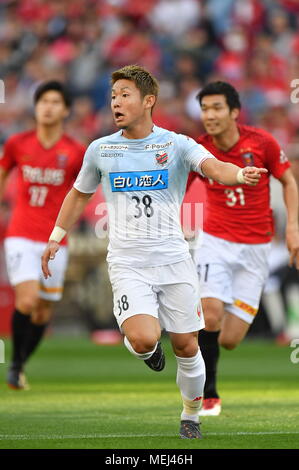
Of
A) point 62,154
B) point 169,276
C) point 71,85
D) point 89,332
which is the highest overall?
point 71,85

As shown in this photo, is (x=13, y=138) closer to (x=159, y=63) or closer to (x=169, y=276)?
(x=169, y=276)

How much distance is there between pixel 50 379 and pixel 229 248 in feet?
Answer: 12.5

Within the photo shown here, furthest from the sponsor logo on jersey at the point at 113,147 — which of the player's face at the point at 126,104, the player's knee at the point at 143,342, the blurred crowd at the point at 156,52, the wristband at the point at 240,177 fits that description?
the blurred crowd at the point at 156,52

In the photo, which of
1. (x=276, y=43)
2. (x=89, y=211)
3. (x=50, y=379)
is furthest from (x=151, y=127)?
(x=276, y=43)

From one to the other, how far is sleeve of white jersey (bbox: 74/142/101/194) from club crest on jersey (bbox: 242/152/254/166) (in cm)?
229

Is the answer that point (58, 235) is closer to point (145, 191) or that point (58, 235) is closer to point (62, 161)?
point (145, 191)

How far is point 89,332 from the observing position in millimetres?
19719

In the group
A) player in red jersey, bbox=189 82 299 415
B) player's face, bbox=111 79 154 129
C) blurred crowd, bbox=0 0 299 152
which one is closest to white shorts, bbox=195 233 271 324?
player in red jersey, bbox=189 82 299 415

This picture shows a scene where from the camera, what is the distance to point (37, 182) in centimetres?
1230

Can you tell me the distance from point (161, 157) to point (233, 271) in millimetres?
2585

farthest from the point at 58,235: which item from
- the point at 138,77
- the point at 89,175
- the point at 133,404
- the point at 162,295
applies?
the point at 133,404

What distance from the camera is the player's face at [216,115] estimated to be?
33.2ft

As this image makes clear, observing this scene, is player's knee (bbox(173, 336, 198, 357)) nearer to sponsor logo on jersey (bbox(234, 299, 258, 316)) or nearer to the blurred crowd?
sponsor logo on jersey (bbox(234, 299, 258, 316))

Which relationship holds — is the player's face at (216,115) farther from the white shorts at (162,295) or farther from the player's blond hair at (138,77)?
the white shorts at (162,295)
